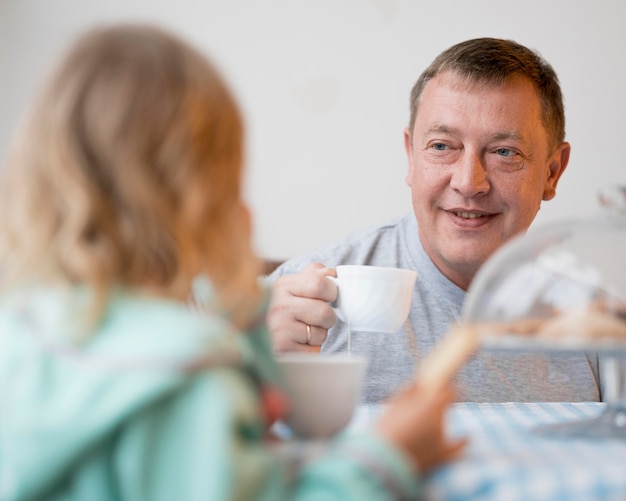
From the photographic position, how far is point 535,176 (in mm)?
1838

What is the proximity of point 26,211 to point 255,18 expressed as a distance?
2055 millimetres

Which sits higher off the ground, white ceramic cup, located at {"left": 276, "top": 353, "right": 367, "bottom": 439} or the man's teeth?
white ceramic cup, located at {"left": 276, "top": 353, "right": 367, "bottom": 439}

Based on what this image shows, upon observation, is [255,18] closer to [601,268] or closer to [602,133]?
[602,133]

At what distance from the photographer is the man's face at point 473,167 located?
1.74 metres

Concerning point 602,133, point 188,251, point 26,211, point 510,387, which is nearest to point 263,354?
point 188,251

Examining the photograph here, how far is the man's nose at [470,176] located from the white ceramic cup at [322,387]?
980 millimetres

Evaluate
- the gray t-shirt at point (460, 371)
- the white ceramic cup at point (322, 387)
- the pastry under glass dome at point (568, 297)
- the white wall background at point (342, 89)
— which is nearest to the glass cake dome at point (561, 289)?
the pastry under glass dome at point (568, 297)

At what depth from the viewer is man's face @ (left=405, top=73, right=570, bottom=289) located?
174 centimetres

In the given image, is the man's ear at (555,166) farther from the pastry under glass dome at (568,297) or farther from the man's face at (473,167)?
the pastry under glass dome at (568,297)

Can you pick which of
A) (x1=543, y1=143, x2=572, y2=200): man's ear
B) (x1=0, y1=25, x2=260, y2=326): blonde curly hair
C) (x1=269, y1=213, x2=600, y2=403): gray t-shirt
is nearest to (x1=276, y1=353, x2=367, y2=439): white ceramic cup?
(x1=0, y1=25, x2=260, y2=326): blonde curly hair

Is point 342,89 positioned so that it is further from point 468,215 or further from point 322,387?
point 322,387

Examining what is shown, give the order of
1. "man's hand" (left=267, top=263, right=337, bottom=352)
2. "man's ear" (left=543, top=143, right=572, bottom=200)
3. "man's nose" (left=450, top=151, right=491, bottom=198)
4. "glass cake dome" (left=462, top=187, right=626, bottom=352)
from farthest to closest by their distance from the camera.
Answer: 1. "man's ear" (left=543, top=143, right=572, bottom=200)
2. "man's nose" (left=450, top=151, right=491, bottom=198)
3. "man's hand" (left=267, top=263, right=337, bottom=352)
4. "glass cake dome" (left=462, top=187, right=626, bottom=352)

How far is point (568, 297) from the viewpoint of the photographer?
84 centimetres

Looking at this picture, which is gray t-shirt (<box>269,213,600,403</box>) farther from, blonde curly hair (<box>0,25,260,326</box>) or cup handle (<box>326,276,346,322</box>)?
blonde curly hair (<box>0,25,260,326</box>)
